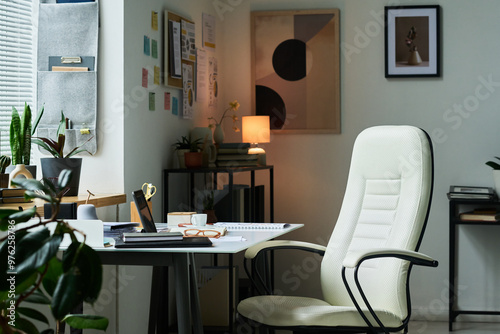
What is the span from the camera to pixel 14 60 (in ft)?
9.71

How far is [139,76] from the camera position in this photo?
10.5 ft

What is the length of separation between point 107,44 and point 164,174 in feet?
2.71

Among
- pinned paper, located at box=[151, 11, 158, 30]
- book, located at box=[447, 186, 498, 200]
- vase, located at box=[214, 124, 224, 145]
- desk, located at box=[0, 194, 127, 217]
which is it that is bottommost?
book, located at box=[447, 186, 498, 200]

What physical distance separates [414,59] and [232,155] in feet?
4.80

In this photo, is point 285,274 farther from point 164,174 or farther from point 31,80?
point 31,80

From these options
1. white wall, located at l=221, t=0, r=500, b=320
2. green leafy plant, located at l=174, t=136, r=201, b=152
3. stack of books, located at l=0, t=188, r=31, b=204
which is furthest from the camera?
white wall, located at l=221, t=0, r=500, b=320

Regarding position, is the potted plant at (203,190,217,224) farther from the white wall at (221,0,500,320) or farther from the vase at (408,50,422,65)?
the vase at (408,50,422,65)

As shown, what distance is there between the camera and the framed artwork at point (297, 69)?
4473mm

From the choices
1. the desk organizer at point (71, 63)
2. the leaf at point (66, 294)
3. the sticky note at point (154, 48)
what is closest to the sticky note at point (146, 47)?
the sticky note at point (154, 48)

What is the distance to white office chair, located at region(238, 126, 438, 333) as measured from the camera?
228 cm

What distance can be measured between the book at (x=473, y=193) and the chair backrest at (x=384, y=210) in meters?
1.55

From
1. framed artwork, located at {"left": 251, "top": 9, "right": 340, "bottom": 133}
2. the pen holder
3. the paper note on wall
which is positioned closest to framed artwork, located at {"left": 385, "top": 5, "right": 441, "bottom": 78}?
framed artwork, located at {"left": 251, "top": 9, "right": 340, "bottom": 133}

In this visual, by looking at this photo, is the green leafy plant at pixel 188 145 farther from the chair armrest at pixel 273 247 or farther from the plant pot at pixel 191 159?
the chair armrest at pixel 273 247

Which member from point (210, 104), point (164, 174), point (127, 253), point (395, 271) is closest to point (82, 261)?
point (127, 253)
